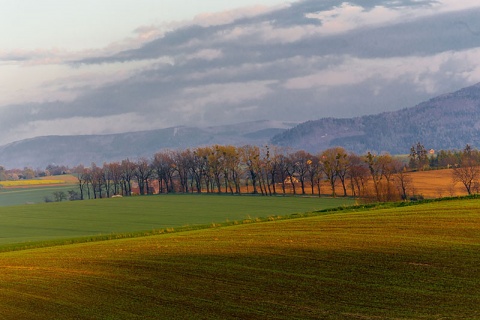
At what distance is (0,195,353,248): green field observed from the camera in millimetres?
109625

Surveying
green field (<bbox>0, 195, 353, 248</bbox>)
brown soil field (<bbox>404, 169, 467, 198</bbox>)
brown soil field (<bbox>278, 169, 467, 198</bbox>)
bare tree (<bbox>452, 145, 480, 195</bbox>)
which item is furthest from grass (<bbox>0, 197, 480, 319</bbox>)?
bare tree (<bbox>452, 145, 480, 195</bbox>)

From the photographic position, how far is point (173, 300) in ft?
95.6

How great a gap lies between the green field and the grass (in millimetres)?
60453

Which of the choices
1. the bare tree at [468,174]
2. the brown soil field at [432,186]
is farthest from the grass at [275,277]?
the bare tree at [468,174]

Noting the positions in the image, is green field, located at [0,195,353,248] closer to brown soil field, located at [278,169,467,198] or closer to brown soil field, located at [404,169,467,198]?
brown soil field, located at [278,169,467,198]

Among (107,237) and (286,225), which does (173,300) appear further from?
(107,237)

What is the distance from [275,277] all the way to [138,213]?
107 m

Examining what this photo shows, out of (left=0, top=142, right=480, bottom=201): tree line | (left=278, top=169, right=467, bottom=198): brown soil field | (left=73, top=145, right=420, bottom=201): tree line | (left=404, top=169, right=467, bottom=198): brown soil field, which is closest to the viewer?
(left=278, top=169, right=467, bottom=198): brown soil field

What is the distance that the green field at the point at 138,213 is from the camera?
110 m

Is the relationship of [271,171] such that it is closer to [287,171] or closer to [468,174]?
[287,171]

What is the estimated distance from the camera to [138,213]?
136125 millimetres

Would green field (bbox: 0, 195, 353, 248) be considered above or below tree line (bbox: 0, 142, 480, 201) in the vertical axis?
below

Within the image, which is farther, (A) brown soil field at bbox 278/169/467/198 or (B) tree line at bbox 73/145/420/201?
(B) tree line at bbox 73/145/420/201

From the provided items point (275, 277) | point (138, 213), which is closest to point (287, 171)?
point (138, 213)
